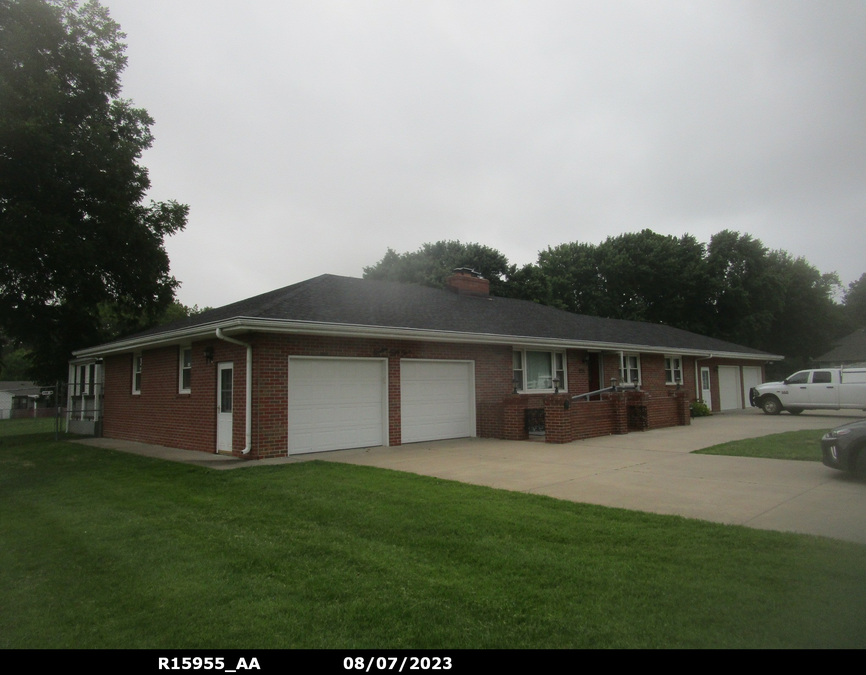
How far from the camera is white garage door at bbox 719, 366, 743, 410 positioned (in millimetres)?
26381

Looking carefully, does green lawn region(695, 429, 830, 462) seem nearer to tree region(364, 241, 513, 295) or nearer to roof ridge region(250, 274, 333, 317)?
roof ridge region(250, 274, 333, 317)

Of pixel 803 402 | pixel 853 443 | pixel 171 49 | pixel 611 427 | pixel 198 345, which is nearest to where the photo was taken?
pixel 853 443

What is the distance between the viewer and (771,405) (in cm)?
2236

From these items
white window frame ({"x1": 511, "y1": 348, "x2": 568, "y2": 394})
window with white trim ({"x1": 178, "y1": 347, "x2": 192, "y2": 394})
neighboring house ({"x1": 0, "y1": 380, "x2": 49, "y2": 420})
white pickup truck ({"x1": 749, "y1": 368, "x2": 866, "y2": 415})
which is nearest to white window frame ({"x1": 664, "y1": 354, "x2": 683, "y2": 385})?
white pickup truck ({"x1": 749, "y1": 368, "x2": 866, "y2": 415})

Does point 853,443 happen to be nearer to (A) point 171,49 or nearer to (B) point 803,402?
(A) point 171,49

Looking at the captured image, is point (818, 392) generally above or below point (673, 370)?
below

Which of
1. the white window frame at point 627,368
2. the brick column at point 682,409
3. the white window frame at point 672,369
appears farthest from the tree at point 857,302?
the brick column at point 682,409

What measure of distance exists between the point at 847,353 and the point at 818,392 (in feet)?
103

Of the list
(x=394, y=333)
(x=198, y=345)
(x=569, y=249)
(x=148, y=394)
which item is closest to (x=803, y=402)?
(x=394, y=333)

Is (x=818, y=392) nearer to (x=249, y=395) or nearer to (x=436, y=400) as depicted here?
(x=436, y=400)

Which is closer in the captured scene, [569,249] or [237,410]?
[237,410]

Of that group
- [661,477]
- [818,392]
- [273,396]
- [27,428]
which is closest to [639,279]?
[818,392]

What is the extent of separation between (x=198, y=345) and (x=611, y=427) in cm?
1092
